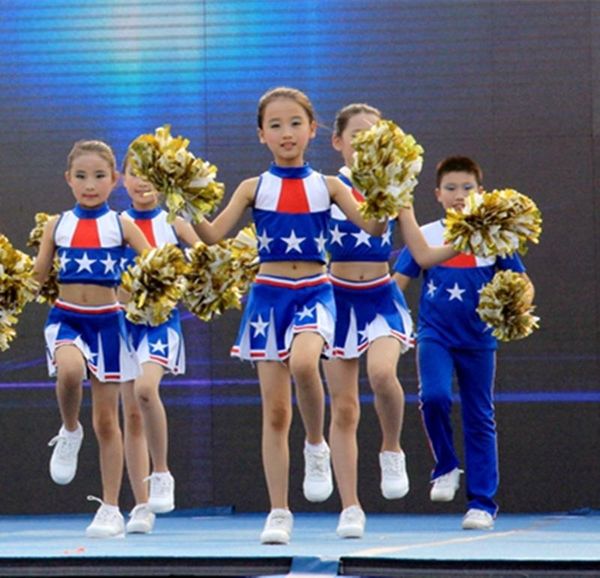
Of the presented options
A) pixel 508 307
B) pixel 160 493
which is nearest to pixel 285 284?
pixel 508 307

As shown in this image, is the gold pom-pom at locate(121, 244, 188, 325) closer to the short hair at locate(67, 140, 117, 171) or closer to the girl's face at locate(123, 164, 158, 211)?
the short hair at locate(67, 140, 117, 171)

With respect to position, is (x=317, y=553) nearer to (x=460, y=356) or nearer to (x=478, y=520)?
(x=478, y=520)

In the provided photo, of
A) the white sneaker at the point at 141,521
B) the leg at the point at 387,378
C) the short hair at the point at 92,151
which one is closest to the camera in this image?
the leg at the point at 387,378

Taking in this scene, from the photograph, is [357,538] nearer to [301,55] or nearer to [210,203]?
[210,203]

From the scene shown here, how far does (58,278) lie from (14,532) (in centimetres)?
156

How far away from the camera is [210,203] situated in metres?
5.53

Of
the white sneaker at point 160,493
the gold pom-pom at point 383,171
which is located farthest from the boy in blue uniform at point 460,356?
the gold pom-pom at point 383,171

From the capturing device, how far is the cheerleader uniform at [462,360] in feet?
23.1

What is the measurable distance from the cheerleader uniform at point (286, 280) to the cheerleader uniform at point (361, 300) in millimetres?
450

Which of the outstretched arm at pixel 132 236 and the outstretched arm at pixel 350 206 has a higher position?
the outstretched arm at pixel 350 206

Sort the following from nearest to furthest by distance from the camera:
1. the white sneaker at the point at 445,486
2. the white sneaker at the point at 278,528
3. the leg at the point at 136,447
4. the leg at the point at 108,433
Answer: the white sneaker at the point at 278,528 < the leg at the point at 108,433 < the white sneaker at the point at 445,486 < the leg at the point at 136,447

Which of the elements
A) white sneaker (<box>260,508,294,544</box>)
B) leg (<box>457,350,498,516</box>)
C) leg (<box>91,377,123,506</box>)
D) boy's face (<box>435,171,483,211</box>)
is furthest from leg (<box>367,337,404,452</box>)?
boy's face (<box>435,171,483,211</box>)

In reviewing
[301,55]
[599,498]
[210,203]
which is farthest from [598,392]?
[210,203]

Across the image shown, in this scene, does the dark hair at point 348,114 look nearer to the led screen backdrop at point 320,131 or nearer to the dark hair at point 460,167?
the dark hair at point 460,167
